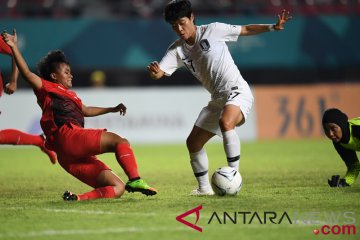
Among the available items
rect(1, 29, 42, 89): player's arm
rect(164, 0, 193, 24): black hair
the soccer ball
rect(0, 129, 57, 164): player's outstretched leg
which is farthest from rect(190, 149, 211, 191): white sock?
rect(0, 129, 57, 164): player's outstretched leg

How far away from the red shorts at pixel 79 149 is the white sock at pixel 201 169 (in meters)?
1.12

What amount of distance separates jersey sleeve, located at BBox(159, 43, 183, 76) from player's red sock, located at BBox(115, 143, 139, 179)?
1.17m

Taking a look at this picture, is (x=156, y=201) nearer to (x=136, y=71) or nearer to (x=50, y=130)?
(x=50, y=130)

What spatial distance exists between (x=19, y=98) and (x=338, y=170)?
30.8ft

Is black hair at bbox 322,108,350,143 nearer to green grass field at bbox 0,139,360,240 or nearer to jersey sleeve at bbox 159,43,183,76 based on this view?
green grass field at bbox 0,139,360,240

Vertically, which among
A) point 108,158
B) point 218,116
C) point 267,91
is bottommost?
point 108,158

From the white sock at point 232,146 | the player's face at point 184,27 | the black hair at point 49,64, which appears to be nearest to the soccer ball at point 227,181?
the white sock at point 232,146

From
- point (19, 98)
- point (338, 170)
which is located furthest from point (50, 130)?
point (19, 98)

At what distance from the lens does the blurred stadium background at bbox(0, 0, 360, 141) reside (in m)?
18.3

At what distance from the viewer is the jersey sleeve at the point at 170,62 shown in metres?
7.96

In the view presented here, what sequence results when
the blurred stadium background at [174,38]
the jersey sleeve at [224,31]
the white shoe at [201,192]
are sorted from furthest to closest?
the blurred stadium background at [174,38]
the jersey sleeve at [224,31]
the white shoe at [201,192]

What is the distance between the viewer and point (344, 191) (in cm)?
772

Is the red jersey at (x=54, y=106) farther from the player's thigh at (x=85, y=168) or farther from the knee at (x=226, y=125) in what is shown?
the knee at (x=226, y=125)

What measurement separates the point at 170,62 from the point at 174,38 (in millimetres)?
12075
